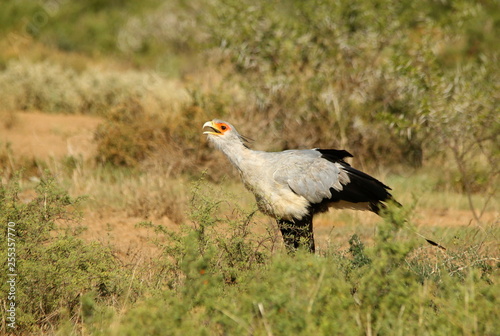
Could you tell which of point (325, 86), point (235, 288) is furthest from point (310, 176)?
point (325, 86)

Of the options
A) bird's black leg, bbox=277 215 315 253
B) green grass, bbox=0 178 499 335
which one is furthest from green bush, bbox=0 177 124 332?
bird's black leg, bbox=277 215 315 253

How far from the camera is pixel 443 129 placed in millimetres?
7672

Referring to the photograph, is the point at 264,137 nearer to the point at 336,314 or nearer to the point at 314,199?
the point at 314,199

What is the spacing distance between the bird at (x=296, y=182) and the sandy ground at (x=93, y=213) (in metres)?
0.25

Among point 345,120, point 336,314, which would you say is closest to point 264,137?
point 345,120

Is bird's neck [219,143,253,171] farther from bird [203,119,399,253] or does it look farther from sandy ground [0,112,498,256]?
sandy ground [0,112,498,256]

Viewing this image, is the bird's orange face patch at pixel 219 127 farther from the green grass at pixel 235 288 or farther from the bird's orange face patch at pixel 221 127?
the green grass at pixel 235 288

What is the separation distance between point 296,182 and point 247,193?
2.33 metres

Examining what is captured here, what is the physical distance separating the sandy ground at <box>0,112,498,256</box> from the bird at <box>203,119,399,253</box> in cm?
25

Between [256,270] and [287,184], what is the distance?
1.01 meters

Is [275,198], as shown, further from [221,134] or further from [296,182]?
[221,134]

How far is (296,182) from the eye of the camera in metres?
4.89

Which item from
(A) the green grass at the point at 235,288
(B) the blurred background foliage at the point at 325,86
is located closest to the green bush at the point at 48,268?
(A) the green grass at the point at 235,288

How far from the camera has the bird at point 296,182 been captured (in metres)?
4.85
